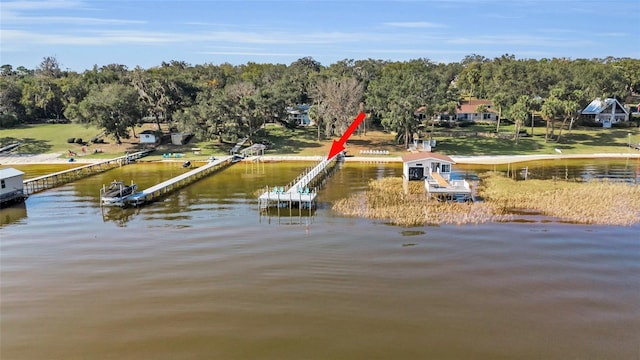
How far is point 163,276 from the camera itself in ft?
83.7

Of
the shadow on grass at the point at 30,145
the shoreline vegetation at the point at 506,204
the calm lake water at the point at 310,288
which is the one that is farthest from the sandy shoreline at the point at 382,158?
the calm lake water at the point at 310,288

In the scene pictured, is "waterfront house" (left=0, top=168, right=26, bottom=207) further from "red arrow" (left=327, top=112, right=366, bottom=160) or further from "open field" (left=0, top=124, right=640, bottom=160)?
"red arrow" (left=327, top=112, right=366, bottom=160)

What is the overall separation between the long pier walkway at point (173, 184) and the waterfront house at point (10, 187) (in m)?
10.6

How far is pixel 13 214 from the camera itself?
40031 mm

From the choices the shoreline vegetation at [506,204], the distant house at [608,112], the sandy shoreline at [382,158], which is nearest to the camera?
the shoreline vegetation at [506,204]

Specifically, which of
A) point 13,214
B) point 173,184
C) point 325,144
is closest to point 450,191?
point 173,184

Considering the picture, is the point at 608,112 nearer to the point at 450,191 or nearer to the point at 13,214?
Answer: the point at 450,191

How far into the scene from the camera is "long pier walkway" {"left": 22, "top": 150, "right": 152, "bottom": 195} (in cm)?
5003

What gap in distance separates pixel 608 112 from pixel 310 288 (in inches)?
3446

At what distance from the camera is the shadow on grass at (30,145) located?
73750mm

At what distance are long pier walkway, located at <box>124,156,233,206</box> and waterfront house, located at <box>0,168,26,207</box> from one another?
10.6m

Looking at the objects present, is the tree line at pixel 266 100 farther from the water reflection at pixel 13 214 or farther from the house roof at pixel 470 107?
the water reflection at pixel 13 214

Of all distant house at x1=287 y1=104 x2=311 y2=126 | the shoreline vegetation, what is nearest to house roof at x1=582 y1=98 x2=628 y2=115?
the shoreline vegetation

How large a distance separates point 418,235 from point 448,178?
17.3 metres
